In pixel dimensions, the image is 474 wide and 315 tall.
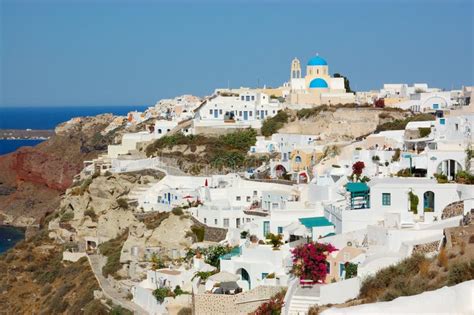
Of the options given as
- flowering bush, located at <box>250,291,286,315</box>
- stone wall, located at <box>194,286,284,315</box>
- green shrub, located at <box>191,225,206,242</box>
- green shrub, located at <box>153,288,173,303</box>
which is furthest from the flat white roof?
green shrub, located at <box>191,225,206,242</box>

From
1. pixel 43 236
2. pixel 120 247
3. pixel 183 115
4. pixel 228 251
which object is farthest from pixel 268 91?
pixel 228 251

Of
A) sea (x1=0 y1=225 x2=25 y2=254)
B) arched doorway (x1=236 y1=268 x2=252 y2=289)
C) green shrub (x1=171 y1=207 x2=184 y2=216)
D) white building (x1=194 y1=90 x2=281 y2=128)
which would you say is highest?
white building (x1=194 y1=90 x2=281 y2=128)

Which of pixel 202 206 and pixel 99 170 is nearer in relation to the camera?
pixel 202 206

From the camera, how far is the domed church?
50.8 m

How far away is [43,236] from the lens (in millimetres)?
42781

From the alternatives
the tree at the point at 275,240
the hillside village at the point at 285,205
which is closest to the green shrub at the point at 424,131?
the hillside village at the point at 285,205

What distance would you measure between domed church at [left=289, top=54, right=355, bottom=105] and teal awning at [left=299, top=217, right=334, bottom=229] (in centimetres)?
2592

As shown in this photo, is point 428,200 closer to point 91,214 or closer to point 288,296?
point 288,296

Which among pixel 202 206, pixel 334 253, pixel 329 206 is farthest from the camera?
pixel 202 206

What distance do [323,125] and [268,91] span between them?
35.3ft

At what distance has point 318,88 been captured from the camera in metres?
51.5

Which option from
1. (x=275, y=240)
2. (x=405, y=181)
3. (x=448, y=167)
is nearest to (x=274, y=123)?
(x=448, y=167)

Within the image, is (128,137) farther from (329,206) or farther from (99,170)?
(329,206)

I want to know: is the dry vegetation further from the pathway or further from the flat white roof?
the flat white roof
